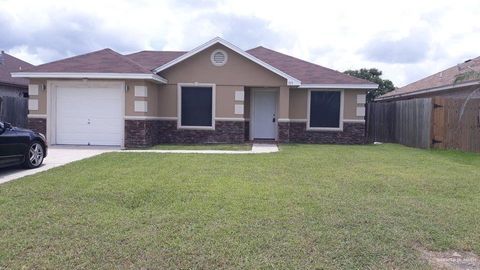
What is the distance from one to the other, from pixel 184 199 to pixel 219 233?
1.87 m

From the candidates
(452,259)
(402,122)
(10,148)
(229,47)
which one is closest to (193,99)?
(229,47)

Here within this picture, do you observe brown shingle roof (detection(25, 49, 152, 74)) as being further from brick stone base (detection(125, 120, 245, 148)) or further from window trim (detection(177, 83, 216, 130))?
brick stone base (detection(125, 120, 245, 148))

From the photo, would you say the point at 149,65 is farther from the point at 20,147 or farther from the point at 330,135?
the point at 20,147

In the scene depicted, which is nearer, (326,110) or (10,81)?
(326,110)

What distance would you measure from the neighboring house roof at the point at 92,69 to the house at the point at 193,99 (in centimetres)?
4

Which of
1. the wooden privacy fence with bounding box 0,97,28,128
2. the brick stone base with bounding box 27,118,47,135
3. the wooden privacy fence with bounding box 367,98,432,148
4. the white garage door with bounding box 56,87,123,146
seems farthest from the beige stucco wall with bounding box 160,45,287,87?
the wooden privacy fence with bounding box 0,97,28,128

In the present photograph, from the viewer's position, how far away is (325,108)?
19.3m

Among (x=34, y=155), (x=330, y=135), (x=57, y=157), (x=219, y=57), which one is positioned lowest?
(x=57, y=157)

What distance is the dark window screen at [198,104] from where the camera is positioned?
18062 millimetres

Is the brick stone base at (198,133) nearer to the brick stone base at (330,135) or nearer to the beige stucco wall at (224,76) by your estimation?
the beige stucco wall at (224,76)

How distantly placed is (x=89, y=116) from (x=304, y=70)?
32.3ft

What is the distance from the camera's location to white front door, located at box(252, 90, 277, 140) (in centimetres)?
1952

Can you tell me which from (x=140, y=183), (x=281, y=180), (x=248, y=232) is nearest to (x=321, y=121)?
(x=281, y=180)

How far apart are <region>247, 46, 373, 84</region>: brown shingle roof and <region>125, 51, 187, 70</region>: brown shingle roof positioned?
4.25m
